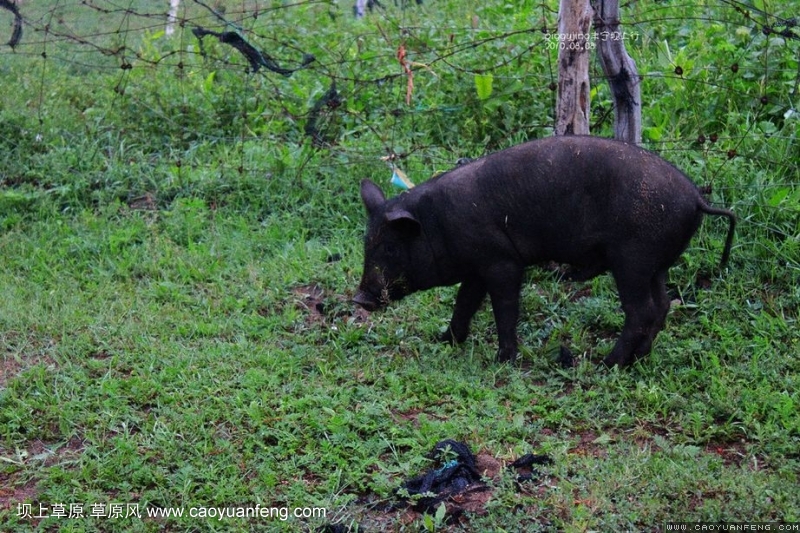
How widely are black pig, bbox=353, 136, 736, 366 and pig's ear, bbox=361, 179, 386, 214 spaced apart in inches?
0.4

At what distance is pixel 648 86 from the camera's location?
760 cm

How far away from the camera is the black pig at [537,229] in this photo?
5.03 m

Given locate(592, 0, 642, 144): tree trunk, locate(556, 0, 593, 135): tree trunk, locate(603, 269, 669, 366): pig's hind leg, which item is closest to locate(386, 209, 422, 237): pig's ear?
locate(603, 269, 669, 366): pig's hind leg

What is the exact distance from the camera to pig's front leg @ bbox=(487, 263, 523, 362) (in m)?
5.39

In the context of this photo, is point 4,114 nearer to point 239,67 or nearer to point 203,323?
point 239,67

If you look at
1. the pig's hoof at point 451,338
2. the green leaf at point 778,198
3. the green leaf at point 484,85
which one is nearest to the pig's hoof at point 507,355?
the pig's hoof at point 451,338

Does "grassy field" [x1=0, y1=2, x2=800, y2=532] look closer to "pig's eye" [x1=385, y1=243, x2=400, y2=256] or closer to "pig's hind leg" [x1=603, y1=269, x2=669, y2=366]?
"pig's hind leg" [x1=603, y1=269, x2=669, y2=366]

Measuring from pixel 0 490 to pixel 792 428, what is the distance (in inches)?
141

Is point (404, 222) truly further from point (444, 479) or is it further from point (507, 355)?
point (444, 479)

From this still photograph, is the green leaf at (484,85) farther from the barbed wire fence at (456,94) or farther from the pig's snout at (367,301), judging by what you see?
the pig's snout at (367,301)

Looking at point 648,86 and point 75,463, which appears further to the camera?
point 648,86

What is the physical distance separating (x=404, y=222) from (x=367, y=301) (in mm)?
536

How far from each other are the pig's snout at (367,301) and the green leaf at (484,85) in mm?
2500

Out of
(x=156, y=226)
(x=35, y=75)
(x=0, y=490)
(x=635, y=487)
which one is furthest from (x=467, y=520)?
(x=35, y=75)
